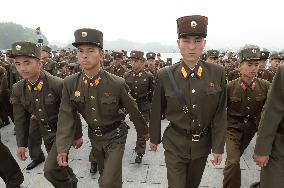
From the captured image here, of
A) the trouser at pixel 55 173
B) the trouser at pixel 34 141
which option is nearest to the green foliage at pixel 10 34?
the trouser at pixel 34 141

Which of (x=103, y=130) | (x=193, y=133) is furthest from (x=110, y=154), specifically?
(x=193, y=133)

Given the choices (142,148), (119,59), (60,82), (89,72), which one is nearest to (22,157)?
(60,82)

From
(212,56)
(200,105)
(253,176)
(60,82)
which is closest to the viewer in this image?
(200,105)

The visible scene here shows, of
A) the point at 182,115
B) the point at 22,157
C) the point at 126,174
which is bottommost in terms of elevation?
the point at 126,174

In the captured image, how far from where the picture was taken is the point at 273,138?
303 centimetres

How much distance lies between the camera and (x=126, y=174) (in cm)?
550

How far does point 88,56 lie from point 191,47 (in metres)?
1.26

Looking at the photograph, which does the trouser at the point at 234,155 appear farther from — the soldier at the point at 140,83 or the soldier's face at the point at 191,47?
the soldier at the point at 140,83

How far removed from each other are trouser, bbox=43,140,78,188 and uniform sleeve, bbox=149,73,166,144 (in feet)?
4.67

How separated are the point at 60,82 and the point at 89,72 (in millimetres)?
817

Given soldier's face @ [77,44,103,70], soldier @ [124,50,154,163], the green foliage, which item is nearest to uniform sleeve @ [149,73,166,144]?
soldier's face @ [77,44,103,70]

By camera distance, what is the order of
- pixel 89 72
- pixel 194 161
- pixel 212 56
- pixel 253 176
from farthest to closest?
pixel 212 56 < pixel 253 176 < pixel 89 72 < pixel 194 161

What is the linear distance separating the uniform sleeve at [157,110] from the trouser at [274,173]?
1.28 meters

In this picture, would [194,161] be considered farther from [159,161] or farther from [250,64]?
[159,161]
